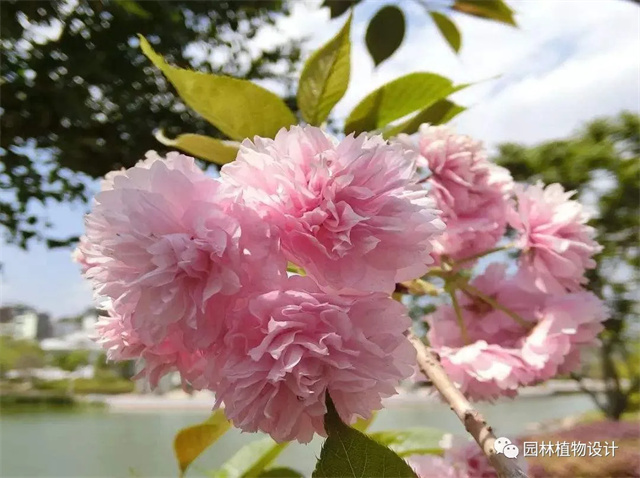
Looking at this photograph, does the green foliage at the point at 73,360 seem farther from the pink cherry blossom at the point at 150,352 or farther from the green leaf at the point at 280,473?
the pink cherry blossom at the point at 150,352

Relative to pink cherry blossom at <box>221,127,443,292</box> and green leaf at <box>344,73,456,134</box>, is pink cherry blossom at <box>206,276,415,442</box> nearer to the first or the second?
pink cherry blossom at <box>221,127,443,292</box>

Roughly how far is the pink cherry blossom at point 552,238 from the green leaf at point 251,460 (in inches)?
7.6

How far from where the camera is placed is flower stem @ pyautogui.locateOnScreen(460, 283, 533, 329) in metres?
0.29

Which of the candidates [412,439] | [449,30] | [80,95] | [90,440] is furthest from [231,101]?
[90,440]

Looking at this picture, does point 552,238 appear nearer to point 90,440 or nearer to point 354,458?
point 354,458

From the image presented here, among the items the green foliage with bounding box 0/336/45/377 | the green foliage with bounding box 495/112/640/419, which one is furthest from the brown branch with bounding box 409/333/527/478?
the green foliage with bounding box 495/112/640/419

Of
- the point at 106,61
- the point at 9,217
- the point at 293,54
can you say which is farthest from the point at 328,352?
the point at 293,54

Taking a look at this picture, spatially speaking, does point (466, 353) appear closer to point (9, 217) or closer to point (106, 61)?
point (106, 61)

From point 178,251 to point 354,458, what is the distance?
0.24 ft

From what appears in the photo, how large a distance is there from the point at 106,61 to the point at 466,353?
39.6 inches

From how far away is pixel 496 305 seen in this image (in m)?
0.29

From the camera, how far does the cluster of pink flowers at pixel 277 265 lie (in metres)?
0.16

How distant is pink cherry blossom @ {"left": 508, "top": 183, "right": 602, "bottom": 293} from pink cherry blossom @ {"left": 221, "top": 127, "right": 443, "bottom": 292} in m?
0.13

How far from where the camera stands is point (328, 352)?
16cm
